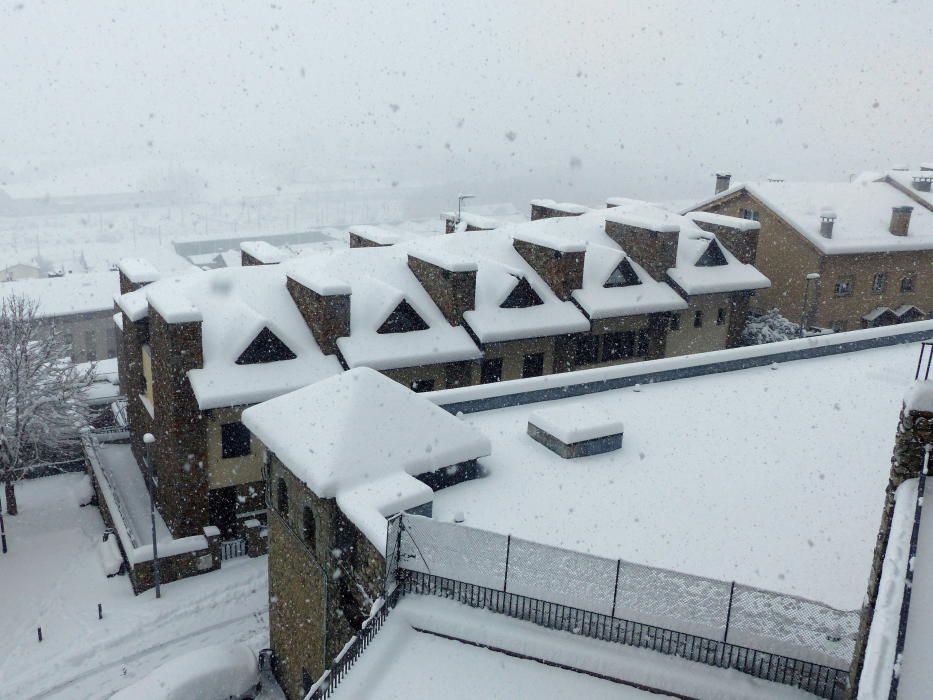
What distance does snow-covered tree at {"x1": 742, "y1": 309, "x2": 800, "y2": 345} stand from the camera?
1342 inches

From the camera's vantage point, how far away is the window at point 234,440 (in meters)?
23.8

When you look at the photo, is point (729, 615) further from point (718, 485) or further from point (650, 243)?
point (650, 243)

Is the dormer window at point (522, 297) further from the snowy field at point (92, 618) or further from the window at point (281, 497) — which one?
the window at point (281, 497)

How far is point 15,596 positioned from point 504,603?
1879 cm

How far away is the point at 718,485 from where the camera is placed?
15.8 m

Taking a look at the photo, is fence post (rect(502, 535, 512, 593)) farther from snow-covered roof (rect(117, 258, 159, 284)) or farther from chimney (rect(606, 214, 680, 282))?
chimney (rect(606, 214, 680, 282))

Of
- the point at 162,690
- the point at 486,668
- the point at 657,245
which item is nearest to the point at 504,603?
the point at 486,668

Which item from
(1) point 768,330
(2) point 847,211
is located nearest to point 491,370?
(1) point 768,330

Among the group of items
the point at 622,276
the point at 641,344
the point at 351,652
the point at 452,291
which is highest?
the point at 622,276

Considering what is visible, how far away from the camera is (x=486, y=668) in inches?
443

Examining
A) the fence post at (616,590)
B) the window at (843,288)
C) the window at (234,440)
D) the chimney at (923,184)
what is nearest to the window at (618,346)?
the window at (843,288)

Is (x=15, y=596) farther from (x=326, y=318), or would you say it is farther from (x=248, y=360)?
(x=326, y=318)

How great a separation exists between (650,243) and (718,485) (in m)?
17.8

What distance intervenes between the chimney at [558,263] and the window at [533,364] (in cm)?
252
